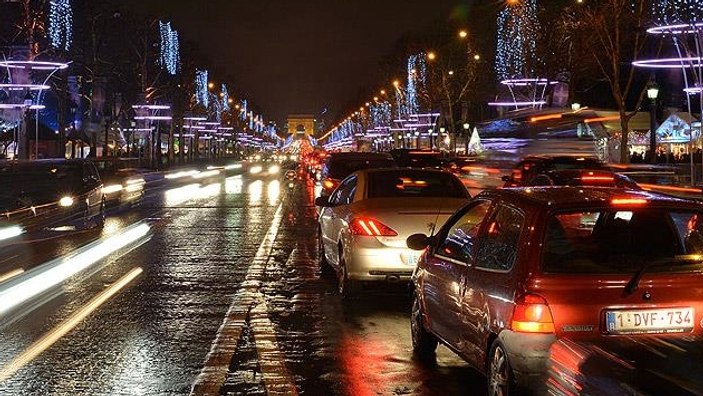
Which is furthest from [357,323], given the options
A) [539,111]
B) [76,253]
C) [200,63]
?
[200,63]

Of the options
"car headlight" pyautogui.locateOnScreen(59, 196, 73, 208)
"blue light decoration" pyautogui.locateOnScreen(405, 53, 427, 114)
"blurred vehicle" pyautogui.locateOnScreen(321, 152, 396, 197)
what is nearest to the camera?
"car headlight" pyautogui.locateOnScreen(59, 196, 73, 208)

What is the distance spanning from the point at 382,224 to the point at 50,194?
12171 millimetres

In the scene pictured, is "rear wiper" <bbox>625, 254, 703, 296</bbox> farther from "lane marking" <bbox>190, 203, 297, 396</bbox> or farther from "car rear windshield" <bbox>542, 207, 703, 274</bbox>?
"lane marking" <bbox>190, 203, 297, 396</bbox>

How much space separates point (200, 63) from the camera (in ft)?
Result: 316

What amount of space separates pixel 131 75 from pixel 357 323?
234 feet

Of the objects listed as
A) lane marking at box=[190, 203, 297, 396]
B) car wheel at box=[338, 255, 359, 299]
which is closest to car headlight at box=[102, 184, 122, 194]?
lane marking at box=[190, 203, 297, 396]

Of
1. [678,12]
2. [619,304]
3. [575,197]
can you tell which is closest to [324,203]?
[575,197]

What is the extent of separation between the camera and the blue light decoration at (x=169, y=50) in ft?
265

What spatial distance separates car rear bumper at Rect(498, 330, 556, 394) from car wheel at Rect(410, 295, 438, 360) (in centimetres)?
225

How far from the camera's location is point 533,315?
19.1ft

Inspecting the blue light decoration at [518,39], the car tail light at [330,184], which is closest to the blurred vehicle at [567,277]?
the car tail light at [330,184]

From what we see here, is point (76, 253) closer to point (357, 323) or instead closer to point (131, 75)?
point (357, 323)

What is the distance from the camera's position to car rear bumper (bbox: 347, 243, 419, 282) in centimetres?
1122

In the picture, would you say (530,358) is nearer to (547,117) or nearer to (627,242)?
(627,242)
